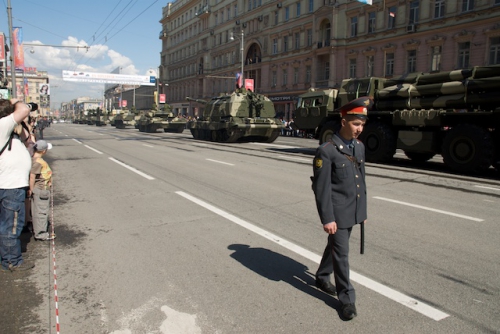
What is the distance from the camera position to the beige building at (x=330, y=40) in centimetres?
2994

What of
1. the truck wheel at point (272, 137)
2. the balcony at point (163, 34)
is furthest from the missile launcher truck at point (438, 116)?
the balcony at point (163, 34)

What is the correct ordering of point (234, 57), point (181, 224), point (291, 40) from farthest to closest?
point (234, 57), point (291, 40), point (181, 224)

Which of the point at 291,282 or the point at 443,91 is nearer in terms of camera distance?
the point at 291,282

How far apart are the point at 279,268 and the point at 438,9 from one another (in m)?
33.3

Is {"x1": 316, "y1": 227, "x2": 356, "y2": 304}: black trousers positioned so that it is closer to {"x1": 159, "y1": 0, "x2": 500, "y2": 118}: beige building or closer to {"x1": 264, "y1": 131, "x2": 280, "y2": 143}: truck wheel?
{"x1": 264, "y1": 131, "x2": 280, "y2": 143}: truck wheel

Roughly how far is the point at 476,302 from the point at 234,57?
60514 mm

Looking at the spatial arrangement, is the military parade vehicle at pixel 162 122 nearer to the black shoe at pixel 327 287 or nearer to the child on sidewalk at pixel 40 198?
the child on sidewalk at pixel 40 198

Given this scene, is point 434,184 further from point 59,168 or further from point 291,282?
point 59,168

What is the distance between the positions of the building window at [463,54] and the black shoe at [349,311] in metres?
31.6

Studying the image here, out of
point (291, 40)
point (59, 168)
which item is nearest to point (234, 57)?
point (291, 40)

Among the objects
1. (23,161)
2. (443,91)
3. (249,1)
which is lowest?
(23,161)

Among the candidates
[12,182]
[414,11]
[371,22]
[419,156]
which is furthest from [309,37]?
[12,182]

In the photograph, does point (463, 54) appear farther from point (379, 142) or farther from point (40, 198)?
point (40, 198)

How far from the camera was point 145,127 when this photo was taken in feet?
127
